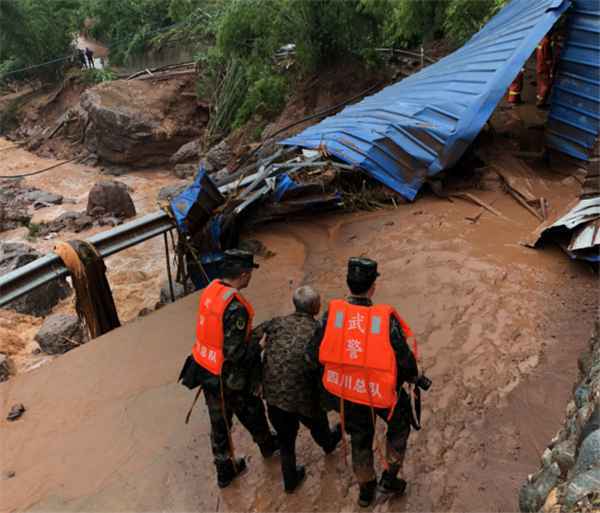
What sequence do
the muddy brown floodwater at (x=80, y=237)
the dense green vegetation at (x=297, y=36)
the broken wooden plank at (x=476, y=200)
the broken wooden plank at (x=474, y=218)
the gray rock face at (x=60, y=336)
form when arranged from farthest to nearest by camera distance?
the dense green vegetation at (x=297, y=36)
the muddy brown floodwater at (x=80, y=237)
the gray rock face at (x=60, y=336)
the broken wooden plank at (x=476, y=200)
the broken wooden plank at (x=474, y=218)

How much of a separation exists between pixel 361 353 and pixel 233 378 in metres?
0.96

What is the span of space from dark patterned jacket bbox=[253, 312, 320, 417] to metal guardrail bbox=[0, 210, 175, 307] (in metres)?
3.16

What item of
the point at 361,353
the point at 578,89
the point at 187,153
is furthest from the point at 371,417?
the point at 187,153

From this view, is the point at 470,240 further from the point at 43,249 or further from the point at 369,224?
the point at 43,249

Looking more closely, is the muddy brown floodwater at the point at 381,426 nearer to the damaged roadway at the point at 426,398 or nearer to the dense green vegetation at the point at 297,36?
the damaged roadway at the point at 426,398

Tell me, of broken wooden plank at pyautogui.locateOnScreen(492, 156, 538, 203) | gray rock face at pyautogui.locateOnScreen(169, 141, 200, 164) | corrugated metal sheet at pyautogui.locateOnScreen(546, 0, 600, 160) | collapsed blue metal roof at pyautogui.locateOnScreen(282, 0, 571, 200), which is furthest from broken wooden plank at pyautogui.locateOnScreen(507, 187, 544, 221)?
gray rock face at pyautogui.locateOnScreen(169, 141, 200, 164)

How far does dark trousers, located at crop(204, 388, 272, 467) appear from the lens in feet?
11.9

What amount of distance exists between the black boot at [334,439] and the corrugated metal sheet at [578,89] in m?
5.95

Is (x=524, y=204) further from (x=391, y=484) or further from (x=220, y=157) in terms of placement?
(x=220, y=157)

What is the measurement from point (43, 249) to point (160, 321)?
8.80 metres

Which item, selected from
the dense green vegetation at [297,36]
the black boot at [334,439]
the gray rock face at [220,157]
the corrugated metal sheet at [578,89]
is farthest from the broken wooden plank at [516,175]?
the gray rock face at [220,157]

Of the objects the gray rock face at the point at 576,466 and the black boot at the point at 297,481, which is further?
the black boot at the point at 297,481

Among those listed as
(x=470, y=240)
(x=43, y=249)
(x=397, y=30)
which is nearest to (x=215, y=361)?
(x=470, y=240)

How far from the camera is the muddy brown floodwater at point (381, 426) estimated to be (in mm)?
3707
